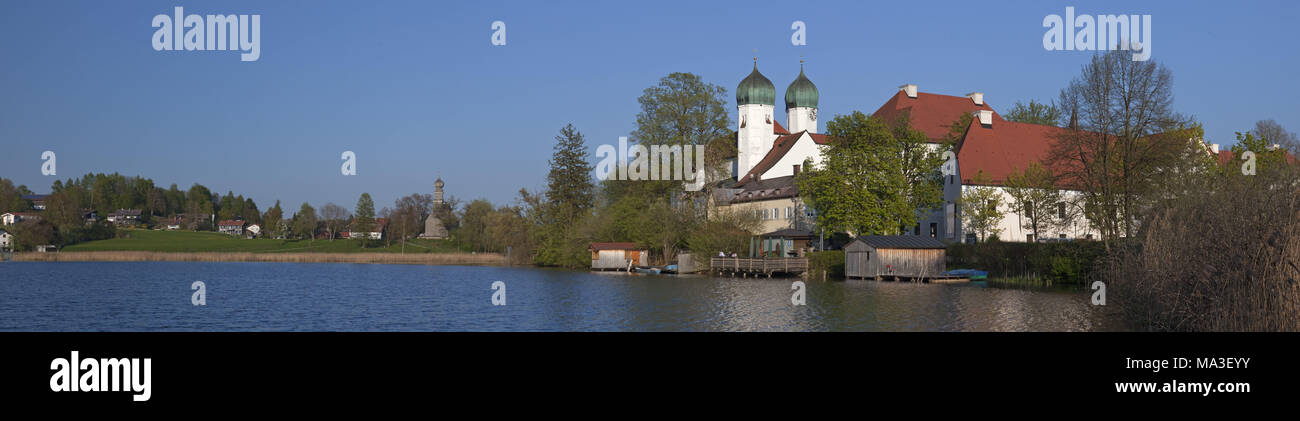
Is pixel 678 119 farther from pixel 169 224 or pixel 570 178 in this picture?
pixel 169 224

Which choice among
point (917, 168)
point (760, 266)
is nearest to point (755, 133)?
point (917, 168)

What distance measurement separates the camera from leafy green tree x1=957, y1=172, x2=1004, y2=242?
57031 millimetres

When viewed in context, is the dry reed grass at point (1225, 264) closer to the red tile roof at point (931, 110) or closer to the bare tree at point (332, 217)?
the red tile roof at point (931, 110)

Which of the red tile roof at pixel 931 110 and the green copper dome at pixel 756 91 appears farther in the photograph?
the green copper dome at pixel 756 91

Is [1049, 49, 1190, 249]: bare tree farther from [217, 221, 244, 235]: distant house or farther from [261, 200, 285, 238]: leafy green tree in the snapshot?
[217, 221, 244, 235]: distant house

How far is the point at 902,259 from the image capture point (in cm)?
5200

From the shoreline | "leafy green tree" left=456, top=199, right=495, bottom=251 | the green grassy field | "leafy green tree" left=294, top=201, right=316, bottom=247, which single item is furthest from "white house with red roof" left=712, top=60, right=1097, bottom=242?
"leafy green tree" left=294, top=201, right=316, bottom=247

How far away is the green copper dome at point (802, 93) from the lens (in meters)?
89.7

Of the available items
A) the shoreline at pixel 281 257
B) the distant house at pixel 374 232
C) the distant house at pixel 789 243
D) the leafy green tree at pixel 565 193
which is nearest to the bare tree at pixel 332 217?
the distant house at pixel 374 232

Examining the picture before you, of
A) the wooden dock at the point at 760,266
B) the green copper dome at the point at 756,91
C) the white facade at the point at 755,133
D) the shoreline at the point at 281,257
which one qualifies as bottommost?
the shoreline at the point at 281,257
